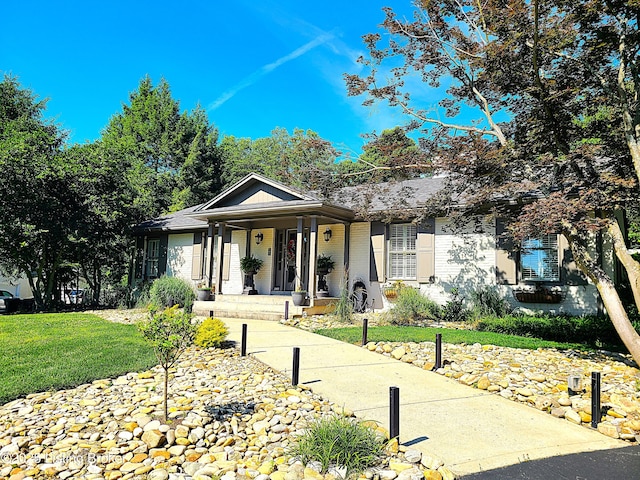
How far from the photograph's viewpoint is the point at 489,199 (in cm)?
807

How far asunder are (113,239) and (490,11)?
52.4 feet

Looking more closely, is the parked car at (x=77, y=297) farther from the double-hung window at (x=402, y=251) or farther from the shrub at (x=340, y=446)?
the shrub at (x=340, y=446)

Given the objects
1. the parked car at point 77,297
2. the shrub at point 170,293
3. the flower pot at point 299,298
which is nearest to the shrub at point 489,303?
the flower pot at point 299,298

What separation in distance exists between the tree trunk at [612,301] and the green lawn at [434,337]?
1.73 m

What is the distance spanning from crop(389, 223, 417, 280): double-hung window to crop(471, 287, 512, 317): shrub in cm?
190

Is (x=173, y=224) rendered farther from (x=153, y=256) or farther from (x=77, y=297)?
(x=77, y=297)

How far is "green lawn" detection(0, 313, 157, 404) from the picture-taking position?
5309mm

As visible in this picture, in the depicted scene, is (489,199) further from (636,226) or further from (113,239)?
(113,239)

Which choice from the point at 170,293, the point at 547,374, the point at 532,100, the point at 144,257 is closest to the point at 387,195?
the point at 532,100

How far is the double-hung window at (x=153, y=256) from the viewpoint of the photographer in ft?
59.6

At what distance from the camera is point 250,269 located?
15.1 meters

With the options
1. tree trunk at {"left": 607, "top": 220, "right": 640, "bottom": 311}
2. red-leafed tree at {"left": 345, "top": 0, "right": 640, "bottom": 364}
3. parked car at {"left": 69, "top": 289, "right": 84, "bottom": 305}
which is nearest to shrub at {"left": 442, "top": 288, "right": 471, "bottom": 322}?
red-leafed tree at {"left": 345, "top": 0, "right": 640, "bottom": 364}

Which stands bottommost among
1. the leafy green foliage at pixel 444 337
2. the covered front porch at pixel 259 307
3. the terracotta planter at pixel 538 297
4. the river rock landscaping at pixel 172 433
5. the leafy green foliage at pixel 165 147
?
the river rock landscaping at pixel 172 433

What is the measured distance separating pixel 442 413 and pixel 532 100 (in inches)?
239
